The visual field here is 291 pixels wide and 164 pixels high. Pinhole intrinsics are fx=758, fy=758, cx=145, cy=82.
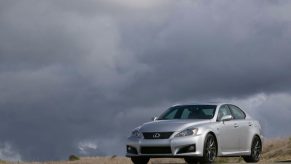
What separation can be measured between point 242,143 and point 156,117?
2.57m

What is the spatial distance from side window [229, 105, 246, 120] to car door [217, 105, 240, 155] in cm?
28

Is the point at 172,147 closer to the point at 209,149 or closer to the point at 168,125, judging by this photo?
the point at 168,125

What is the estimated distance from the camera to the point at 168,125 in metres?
18.5

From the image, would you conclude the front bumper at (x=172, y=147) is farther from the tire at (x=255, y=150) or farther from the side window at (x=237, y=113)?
the tire at (x=255, y=150)

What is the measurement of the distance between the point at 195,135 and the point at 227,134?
70.3 inches

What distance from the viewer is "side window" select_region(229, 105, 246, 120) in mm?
20859

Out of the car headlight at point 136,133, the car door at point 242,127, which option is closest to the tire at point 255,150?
the car door at point 242,127

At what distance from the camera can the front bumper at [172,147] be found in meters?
18.2

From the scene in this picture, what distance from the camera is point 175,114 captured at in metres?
20.0

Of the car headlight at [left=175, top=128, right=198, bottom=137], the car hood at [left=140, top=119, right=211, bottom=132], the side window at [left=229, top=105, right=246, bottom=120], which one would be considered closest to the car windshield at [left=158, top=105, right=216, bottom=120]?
the car hood at [left=140, top=119, right=211, bottom=132]

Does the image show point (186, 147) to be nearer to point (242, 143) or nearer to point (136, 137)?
point (136, 137)

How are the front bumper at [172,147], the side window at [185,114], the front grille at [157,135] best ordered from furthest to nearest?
1. the side window at [185,114]
2. the front grille at [157,135]
3. the front bumper at [172,147]

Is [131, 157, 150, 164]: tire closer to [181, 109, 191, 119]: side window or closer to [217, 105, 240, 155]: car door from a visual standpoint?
[181, 109, 191, 119]: side window

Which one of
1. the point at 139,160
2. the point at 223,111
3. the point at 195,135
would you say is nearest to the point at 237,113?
the point at 223,111
